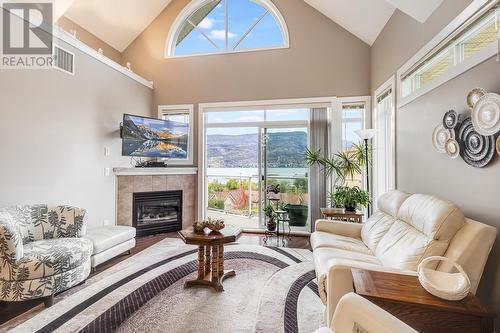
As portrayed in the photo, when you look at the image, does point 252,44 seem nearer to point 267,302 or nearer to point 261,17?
point 261,17

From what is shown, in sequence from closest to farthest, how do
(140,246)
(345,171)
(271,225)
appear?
1. (140,246)
2. (345,171)
3. (271,225)

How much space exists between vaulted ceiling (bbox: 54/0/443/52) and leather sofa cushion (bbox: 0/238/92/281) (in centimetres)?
335

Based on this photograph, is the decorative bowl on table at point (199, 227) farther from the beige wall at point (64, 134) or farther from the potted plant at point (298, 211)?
the potted plant at point (298, 211)

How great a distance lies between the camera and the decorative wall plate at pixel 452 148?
80.5 inches

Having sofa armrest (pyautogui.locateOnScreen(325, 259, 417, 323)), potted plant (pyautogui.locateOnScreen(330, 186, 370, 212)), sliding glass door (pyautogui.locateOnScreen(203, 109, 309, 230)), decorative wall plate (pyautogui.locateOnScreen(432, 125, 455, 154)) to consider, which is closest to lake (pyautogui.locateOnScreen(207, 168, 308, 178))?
sliding glass door (pyautogui.locateOnScreen(203, 109, 309, 230))

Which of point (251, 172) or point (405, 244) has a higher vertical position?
point (251, 172)

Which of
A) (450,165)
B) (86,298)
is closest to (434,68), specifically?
(450,165)

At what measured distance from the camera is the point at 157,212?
16.3 feet

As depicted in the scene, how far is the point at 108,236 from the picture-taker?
127 inches

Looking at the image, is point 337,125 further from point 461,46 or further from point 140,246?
point 140,246

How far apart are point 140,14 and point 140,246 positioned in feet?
14.9

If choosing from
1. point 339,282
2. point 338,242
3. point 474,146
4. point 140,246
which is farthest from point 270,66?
point 339,282

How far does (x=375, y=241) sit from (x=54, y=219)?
3.51 meters

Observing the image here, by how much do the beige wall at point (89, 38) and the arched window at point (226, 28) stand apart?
3.65 feet
